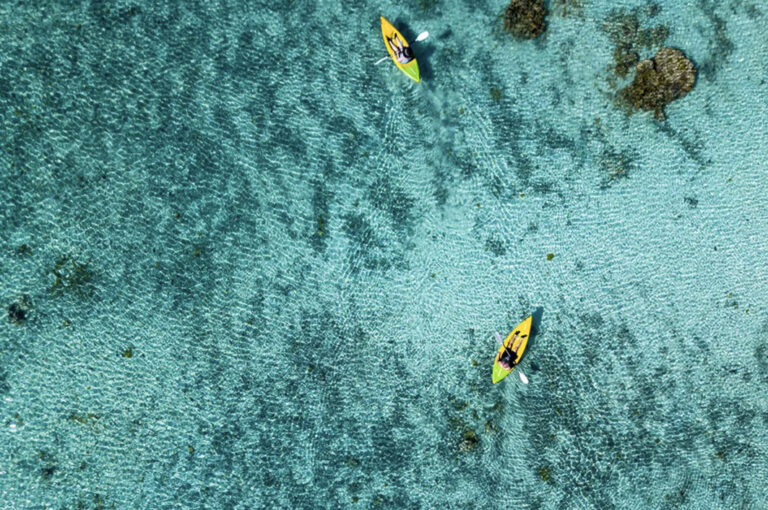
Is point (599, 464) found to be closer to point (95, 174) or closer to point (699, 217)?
point (699, 217)

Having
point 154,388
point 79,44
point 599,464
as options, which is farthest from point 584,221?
point 79,44

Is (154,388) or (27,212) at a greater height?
(27,212)

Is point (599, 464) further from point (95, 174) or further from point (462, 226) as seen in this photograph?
point (95, 174)

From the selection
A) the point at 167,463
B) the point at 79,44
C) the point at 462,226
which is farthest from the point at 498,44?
the point at 167,463

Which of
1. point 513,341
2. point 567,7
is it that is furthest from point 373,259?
point 567,7

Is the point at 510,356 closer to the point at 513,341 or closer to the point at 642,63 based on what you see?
the point at 513,341

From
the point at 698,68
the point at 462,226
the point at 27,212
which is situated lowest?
the point at 27,212
